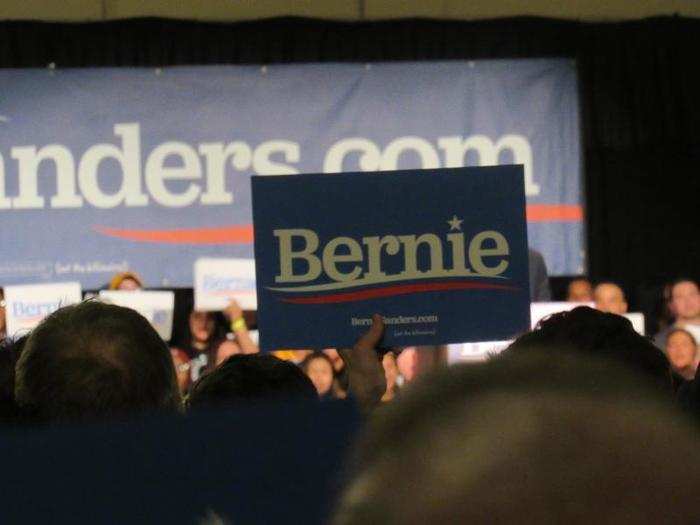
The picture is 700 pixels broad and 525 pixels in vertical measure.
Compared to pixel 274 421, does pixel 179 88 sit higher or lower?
higher

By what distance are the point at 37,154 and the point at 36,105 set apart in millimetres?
335

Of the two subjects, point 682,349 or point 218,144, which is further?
point 218,144

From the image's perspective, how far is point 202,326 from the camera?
838 cm

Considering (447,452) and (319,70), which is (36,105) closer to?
(319,70)

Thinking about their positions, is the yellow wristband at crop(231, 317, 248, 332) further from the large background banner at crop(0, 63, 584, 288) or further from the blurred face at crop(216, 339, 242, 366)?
the large background banner at crop(0, 63, 584, 288)

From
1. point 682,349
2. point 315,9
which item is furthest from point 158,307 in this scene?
point 682,349

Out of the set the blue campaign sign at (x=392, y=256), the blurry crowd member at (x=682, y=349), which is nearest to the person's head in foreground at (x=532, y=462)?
the blue campaign sign at (x=392, y=256)

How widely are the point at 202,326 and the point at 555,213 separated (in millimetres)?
2528

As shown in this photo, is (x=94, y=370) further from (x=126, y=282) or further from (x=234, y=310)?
(x=234, y=310)

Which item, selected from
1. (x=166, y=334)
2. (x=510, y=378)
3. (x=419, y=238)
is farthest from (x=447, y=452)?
(x=166, y=334)

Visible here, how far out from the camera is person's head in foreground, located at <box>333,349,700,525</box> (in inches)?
19.1

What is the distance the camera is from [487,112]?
A: 9.13 meters

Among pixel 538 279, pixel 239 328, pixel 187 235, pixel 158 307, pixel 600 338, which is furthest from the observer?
pixel 187 235

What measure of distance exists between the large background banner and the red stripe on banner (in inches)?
0.5
